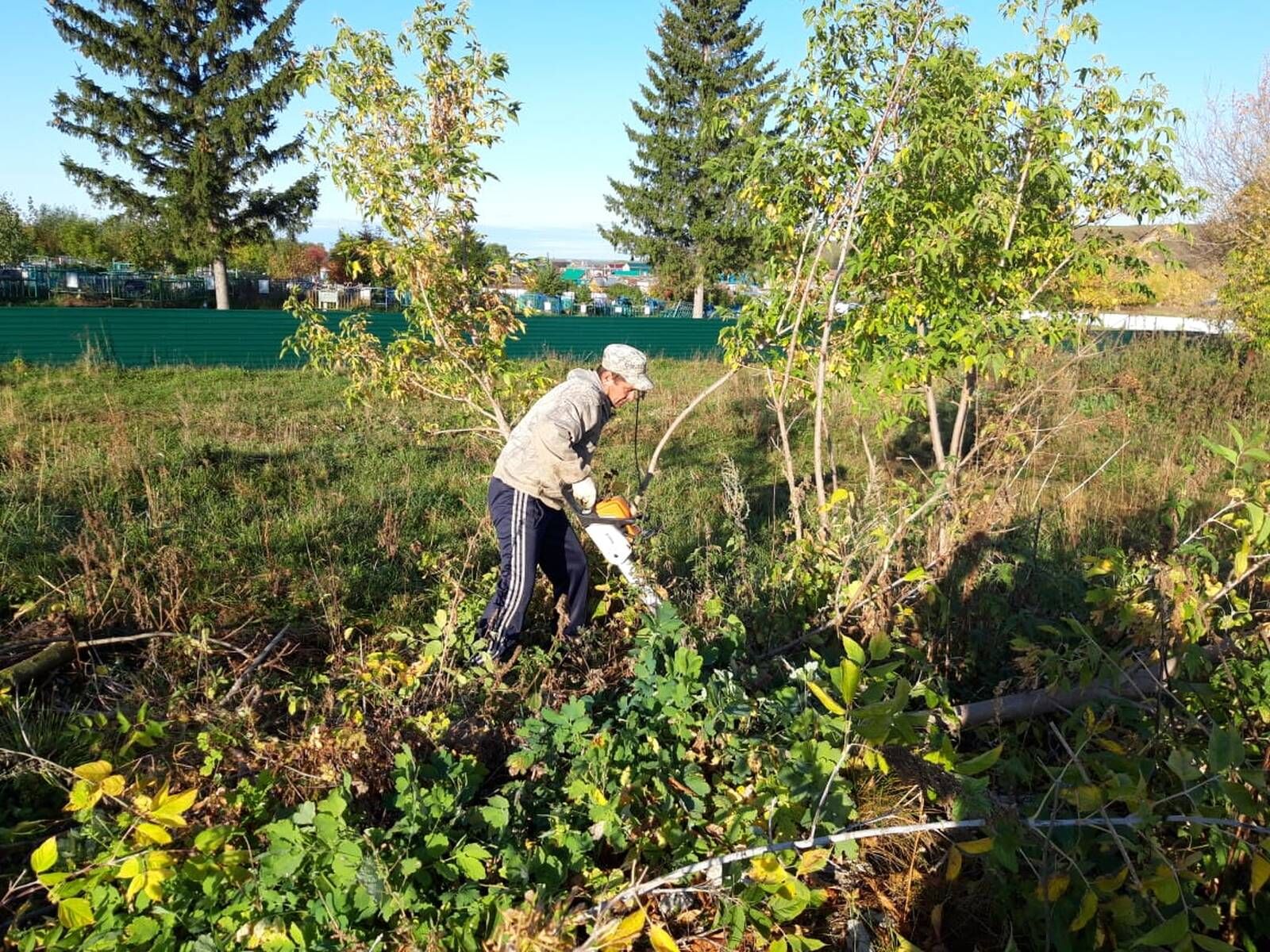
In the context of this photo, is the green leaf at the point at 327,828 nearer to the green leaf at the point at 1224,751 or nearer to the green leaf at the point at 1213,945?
the green leaf at the point at 1213,945

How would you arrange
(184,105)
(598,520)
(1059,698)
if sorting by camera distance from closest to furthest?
(1059,698) < (598,520) < (184,105)

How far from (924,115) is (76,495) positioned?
18.9 feet

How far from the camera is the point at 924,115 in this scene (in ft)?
15.0

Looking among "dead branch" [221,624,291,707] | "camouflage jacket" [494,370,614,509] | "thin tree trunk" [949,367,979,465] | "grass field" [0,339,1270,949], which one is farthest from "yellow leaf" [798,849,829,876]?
"thin tree trunk" [949,367,979,465]

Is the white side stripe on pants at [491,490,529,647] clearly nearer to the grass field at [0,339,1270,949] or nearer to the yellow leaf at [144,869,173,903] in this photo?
the grass field at [0,339,1270,949]

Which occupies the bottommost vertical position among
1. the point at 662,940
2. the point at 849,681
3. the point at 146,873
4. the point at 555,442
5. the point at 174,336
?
the point at 662,940

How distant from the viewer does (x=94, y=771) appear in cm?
197

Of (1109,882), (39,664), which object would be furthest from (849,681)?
(39,664)

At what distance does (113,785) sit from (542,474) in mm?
2024

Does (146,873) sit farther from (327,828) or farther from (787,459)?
(787,459)

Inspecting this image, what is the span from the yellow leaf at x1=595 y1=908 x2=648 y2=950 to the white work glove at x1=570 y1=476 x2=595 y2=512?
2.09m

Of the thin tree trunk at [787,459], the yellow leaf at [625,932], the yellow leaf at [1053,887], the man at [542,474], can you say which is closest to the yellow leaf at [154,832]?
the yellow leaf at [625,932]

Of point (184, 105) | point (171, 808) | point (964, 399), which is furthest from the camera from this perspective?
point (184, 105)

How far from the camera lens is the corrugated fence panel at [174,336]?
496 inches
